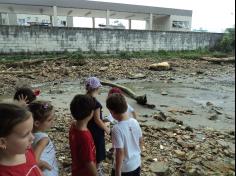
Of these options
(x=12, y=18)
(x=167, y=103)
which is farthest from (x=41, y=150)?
(x=12, y=18)

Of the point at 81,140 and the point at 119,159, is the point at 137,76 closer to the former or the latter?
the point at 119,159

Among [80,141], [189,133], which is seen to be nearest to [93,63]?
[189,133]

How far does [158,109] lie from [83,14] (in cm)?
2601

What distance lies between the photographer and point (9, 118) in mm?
1657

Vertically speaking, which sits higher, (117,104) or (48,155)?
(117,104)

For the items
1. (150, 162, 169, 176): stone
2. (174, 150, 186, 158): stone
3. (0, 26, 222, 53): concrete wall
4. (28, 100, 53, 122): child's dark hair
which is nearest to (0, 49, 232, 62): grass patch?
(0, 26, 222, 53): concrete wall

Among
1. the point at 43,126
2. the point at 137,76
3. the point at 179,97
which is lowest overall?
the point at 179,97

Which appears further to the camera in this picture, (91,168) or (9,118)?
(91,168)

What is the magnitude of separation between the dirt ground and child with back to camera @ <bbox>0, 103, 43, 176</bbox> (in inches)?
43.2

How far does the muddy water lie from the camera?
24.8ft

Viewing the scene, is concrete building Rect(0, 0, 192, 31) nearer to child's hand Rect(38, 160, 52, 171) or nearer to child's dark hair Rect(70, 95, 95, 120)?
child's dark hair Rect(70, 95, 95, 120)

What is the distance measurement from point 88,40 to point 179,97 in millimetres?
10714

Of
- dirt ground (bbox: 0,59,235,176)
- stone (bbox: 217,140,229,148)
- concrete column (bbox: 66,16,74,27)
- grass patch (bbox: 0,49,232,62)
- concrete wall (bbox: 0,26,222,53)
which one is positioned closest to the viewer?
dirt ground (bbox: 0,59,235,176)

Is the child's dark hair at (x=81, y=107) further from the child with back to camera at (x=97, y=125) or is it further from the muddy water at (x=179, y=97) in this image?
the muddy water at (x=179, y=97)
